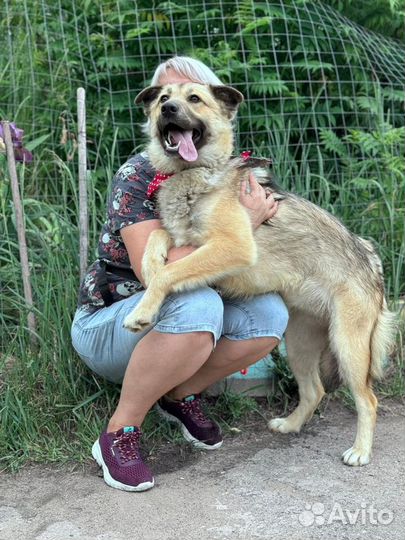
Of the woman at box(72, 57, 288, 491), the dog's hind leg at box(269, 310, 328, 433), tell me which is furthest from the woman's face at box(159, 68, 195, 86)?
the dog's hind leg at box(269, 310, 328, 433)

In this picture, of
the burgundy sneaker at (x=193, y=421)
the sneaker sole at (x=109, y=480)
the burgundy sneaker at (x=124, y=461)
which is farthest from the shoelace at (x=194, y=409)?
the sneaker sole at (x=109, y=480)

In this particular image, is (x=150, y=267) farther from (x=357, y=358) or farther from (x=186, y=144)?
(x=357, y=358)

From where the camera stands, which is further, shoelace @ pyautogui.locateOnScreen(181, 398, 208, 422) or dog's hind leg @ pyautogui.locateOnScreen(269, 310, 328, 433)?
dog's hind leg @ pyautogui.locateOnScreen(269, 310, 328, 433)

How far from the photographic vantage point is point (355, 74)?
15.3ft

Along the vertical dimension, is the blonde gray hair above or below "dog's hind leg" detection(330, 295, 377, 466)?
above

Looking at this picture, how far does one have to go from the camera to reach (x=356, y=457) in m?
2.84

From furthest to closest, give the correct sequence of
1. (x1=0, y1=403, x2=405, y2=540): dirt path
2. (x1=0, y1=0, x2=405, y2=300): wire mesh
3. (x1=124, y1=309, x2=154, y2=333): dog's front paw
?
1. (x1=0, y1=0, x2=405, y2=300): wire mesh
2. (x1=124, y1=309, x2=154, y2=333): dog's front paw
3. (x1=0, y1=403, x2=405, y2=540): dirt path

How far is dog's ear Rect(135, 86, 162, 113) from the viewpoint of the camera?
290 cm

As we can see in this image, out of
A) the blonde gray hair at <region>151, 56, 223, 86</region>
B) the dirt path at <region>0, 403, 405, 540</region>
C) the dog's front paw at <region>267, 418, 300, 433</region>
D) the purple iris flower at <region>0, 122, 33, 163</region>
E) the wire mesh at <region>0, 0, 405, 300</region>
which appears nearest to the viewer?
the dirt path at <region>0, 403, 405, 540</region>

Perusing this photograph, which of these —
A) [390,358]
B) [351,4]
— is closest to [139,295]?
[390,358]

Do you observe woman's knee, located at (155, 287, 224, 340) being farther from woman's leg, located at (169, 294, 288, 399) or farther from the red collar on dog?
the red collar on dog

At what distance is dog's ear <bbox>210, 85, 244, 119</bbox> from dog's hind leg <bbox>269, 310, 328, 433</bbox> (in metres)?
1.01

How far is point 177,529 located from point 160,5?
3.48m

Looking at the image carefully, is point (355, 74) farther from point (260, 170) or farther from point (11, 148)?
point (11, 148)
